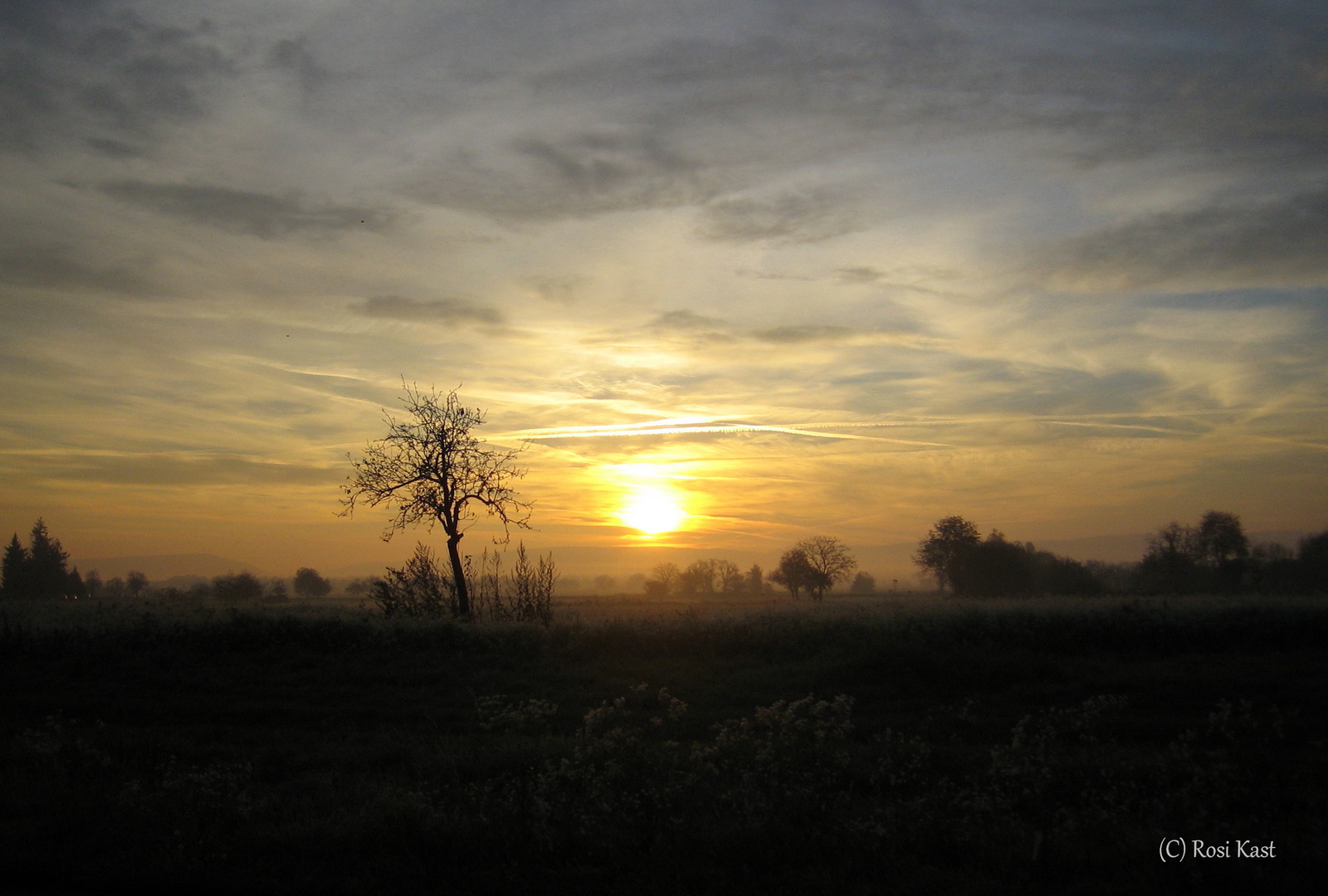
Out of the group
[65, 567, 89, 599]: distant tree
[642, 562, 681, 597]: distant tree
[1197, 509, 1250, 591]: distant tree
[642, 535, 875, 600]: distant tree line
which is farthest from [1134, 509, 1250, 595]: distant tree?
[65, 567, 89, 599]: distant tree

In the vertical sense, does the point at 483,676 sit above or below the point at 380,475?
below

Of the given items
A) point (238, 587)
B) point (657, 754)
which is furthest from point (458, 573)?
point (238, 587)

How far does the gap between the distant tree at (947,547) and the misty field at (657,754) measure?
A: 3736 centimetres

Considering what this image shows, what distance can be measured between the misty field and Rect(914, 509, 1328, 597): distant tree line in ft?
116

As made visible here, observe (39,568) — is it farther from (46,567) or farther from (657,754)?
(657,754)

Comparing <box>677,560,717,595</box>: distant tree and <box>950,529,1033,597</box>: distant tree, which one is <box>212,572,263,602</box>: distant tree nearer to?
<box>677,560,717,595</box>: distant tree

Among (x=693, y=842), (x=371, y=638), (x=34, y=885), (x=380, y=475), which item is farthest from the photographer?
(x=380, y=475)

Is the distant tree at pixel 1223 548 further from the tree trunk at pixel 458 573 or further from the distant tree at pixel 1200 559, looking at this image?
the tree trunk at pixel 458 573

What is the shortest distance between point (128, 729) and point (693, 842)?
36.0ft

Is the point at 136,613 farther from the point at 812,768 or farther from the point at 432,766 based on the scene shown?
the point at 812,768

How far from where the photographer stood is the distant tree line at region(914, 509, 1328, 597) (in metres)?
49.5

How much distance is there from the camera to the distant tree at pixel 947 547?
57.2 meters

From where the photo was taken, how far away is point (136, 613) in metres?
20.7

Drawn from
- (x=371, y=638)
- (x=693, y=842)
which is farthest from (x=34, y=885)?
(x=371, y=638)
